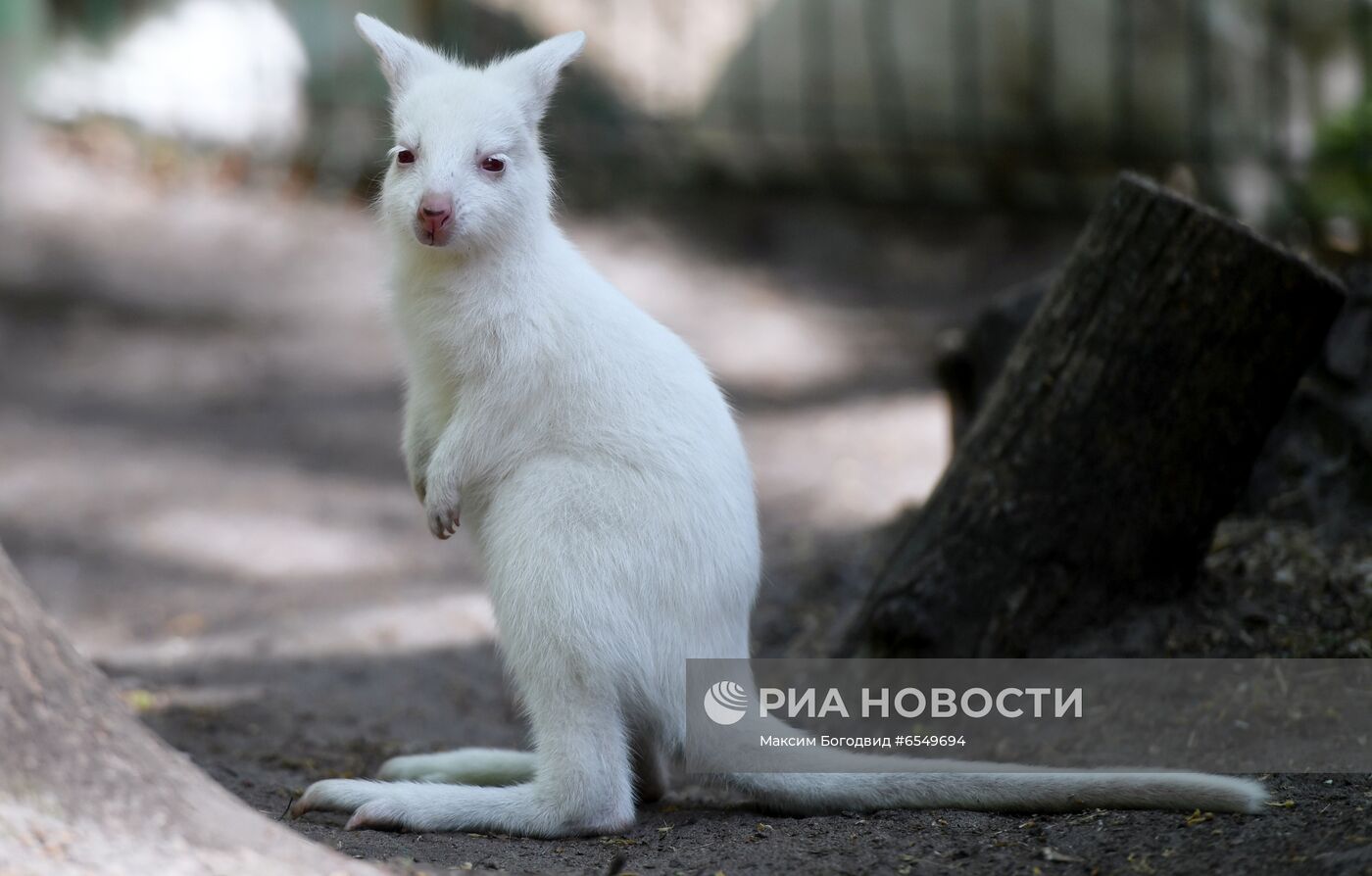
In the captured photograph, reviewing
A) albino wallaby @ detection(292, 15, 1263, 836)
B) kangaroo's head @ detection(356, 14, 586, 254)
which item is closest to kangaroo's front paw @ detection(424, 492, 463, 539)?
albino wallaby @ detection(292, 15, 1263, 836)

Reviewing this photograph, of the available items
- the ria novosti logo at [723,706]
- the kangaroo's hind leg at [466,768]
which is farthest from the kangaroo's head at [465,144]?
the kangaroo's hind leg at [466,768]

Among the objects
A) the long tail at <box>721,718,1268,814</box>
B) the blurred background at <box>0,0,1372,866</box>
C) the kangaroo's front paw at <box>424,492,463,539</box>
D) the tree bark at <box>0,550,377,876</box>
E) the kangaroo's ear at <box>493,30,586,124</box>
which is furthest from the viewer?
the blurred background at <box>0,0,1372,866</box>

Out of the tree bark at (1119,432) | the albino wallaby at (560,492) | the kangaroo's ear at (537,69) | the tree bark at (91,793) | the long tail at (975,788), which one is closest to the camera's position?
the tree bark at (91,793)

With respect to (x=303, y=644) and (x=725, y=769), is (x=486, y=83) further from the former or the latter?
(x=303, y=644)

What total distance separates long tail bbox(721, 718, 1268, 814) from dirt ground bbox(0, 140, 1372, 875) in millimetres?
47

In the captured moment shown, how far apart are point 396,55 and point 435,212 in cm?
69

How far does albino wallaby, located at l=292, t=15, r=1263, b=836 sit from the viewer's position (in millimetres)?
3498

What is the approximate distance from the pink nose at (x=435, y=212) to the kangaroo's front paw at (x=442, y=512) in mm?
713

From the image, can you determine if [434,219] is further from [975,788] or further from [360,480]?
[360,480]

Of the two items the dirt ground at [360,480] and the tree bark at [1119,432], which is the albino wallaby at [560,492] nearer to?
the dirt ground at [360,480]

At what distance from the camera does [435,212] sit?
3.57 m

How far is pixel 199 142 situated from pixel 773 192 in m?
4.53

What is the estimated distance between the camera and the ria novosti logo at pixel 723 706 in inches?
145

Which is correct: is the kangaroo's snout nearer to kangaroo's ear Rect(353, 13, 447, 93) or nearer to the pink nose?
the pink nose
